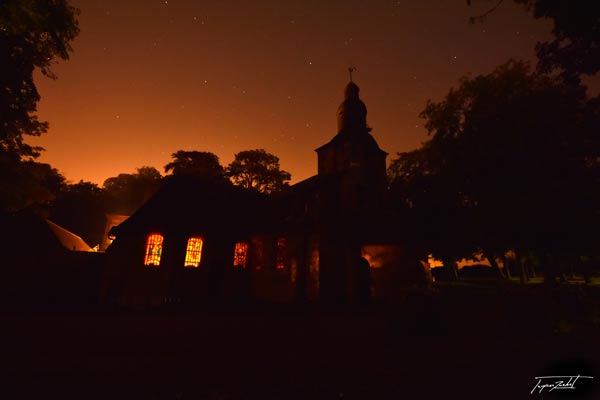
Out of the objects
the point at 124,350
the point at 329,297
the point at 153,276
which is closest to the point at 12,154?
the point at 153,276

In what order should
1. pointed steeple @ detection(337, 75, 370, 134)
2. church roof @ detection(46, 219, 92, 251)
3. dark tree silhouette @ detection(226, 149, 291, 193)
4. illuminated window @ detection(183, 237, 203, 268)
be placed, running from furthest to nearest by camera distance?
1. dark tree silhouette @ detection(226, 149, 291, 193)
2. church roof @ detection(46, 219, 92, 251)
3. pointed steeple @ detection(337, 75, 370, 134)
4. illuminated window @ detection(183, 237, 203, 268)

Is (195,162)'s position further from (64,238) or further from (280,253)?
(280,253)

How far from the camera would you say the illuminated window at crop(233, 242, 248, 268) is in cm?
2269

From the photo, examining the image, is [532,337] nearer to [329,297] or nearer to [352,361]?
[352,361]

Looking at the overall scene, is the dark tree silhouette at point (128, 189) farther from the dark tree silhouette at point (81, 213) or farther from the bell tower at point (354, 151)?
the bell tower at point (354, 151)

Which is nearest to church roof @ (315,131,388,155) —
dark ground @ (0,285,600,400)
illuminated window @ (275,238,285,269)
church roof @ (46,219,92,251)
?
illuminated window @ (275,238,285,269)

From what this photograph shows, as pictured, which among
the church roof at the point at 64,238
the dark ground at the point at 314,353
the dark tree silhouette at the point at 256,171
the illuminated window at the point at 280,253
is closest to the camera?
the dark ground at the point at 314,353

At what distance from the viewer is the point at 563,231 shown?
771 inches

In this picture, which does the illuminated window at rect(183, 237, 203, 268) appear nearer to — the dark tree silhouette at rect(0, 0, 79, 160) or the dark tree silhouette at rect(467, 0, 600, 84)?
the dark tree silhouette at rect(0, 0, 79, 160)

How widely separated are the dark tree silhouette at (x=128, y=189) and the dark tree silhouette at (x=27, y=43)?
3927 cm

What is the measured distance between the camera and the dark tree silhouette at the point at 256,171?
43.4 m

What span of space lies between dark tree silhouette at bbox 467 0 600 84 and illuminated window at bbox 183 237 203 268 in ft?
65.5

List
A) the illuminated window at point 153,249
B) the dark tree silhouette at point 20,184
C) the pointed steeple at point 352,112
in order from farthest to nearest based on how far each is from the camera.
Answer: the pointed steeple at point 352,112 < the illuminated window at point 153,249 < the dark tree silhouette at point 20,184

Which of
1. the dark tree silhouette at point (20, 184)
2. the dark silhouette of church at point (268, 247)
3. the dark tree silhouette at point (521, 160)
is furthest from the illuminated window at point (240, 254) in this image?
the dark tree silhouette at point (521, 160)
